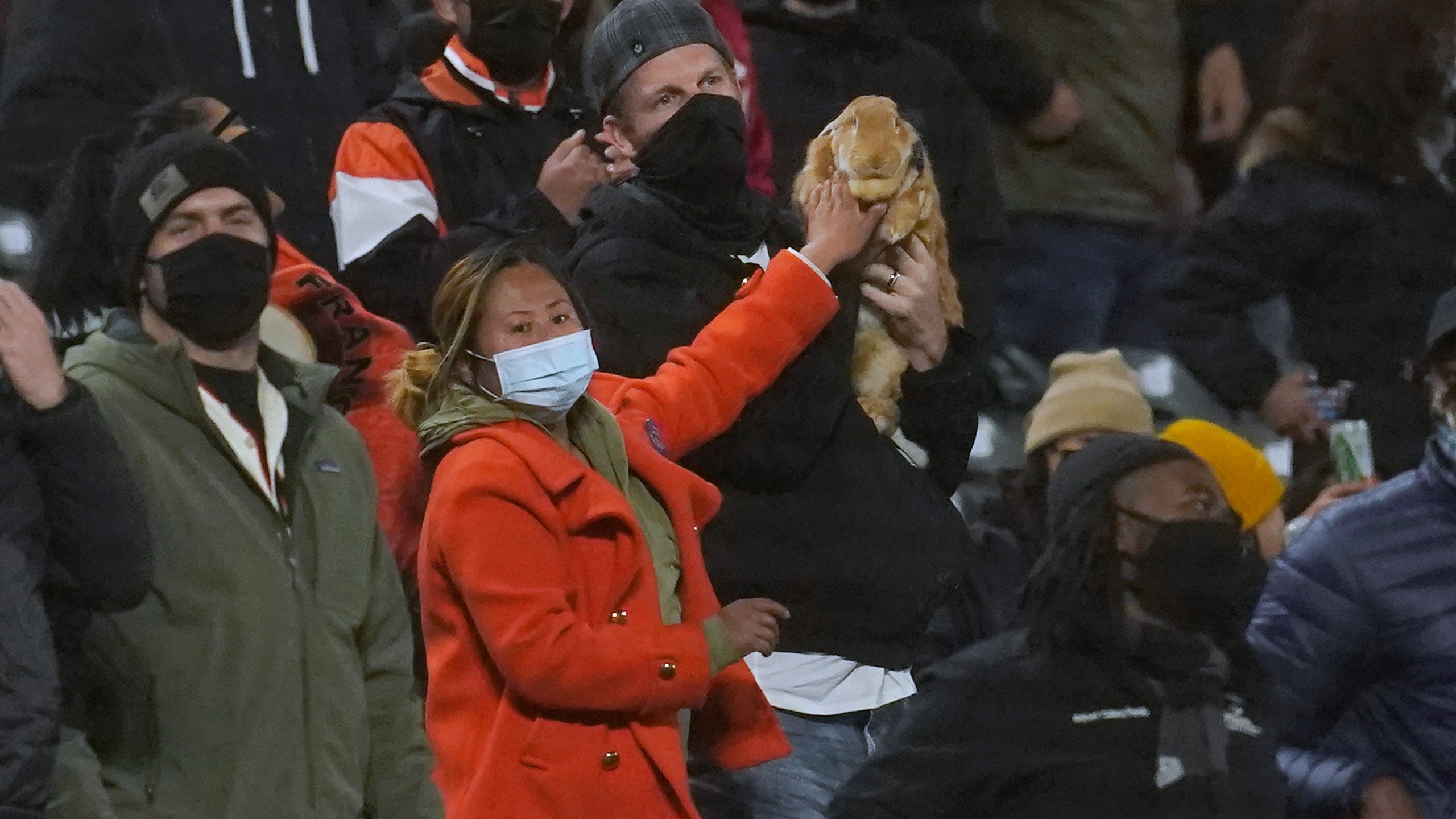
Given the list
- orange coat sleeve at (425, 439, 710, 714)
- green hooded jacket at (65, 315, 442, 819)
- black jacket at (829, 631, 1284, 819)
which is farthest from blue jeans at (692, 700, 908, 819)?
green hooded jacket at (65, 315, 442, 819)

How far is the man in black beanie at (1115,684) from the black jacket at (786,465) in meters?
0.24

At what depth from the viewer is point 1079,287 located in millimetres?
4352

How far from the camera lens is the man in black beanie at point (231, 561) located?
109 inches

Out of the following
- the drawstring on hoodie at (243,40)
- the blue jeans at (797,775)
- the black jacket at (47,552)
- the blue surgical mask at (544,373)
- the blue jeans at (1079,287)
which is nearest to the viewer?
the black jacket at (47,552)

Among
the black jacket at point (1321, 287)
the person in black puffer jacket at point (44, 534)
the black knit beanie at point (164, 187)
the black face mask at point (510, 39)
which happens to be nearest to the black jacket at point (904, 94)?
the black face mask at point (510, 39)

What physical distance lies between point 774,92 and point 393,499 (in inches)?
40.1

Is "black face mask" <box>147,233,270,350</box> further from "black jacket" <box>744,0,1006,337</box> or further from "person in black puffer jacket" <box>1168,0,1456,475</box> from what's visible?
"person in black puffer jacket" <box>1168,0,1456,475</box>

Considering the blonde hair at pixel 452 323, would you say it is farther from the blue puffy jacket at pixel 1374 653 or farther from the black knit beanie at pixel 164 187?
the blue puffy jacket at pixel 1374 653

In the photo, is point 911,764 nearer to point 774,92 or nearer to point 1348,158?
point 774,92

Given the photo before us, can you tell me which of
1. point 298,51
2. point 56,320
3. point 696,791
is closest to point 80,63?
point 298,51

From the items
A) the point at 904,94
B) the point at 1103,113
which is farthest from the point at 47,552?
the point at 1103,113

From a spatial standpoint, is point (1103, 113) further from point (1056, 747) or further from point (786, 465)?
point (786, 465)

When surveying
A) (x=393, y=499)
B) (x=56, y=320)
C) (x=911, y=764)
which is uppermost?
(x=56, y=320)

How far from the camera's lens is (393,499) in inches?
129
